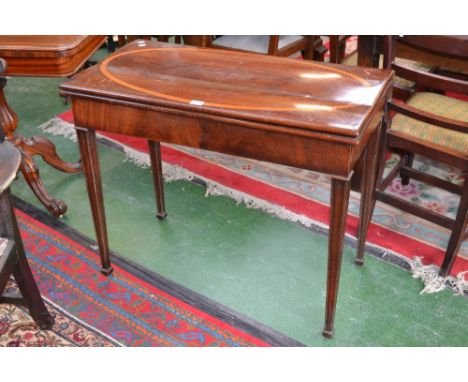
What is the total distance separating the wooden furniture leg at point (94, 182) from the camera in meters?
1.77

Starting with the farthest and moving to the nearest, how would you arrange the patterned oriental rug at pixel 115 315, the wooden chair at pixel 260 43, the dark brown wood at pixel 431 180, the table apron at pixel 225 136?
the wooden chair at pixel 260 43, the dark brown wood at pixel 431 180, the patterned oriental rug at pixel 115 315, the table apron at pixel 225 136

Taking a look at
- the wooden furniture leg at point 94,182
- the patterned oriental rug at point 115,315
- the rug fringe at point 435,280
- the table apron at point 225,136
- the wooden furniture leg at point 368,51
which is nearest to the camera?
the table apron at point 225,136

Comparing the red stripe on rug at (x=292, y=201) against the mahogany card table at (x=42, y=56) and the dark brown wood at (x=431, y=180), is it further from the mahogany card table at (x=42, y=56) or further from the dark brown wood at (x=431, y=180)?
the mahogany card table at (x=42, y=56)

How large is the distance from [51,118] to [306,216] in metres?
1.77

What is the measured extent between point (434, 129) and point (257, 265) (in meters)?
0.86

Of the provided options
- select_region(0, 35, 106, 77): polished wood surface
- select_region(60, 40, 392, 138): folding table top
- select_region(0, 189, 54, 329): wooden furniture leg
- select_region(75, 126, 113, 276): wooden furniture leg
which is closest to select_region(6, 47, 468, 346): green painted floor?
select_region(75, 126, 113, 276): wooden furniture leg

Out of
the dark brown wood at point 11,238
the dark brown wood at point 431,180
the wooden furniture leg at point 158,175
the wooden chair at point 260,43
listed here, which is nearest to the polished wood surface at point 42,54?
the wooden furniture leg at point 158,175

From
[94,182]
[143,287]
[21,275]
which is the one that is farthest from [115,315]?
[94,182]

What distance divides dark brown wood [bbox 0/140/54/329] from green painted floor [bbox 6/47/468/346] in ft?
→ 1.71

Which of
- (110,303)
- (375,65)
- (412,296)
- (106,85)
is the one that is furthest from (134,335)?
(375,65)

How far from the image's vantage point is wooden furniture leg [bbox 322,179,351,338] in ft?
4.87

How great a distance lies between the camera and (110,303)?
203 cm

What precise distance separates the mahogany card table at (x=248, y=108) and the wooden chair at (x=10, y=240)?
0.26 metres

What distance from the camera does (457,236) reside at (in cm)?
201
